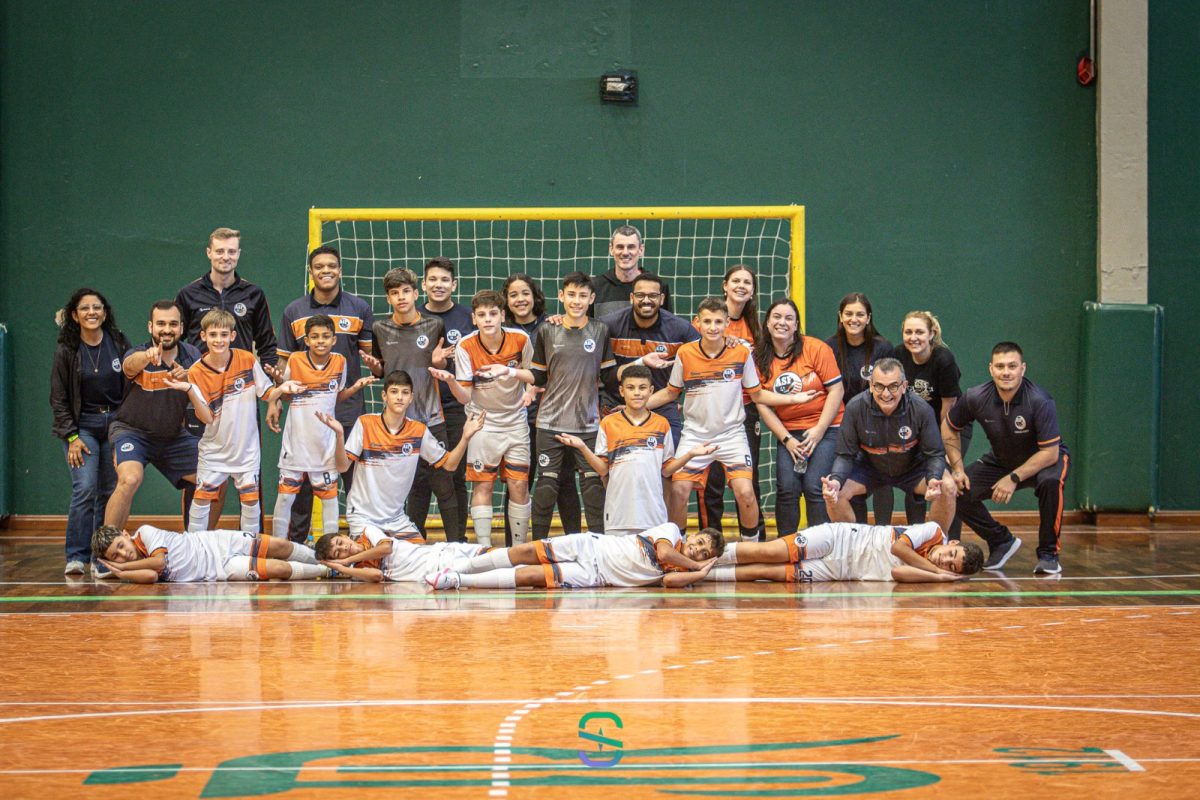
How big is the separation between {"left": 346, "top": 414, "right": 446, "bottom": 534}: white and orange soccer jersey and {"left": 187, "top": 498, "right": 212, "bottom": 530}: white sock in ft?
2.98

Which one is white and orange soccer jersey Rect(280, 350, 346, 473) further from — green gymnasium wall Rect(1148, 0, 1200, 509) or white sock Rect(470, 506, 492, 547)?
green gymnasium wall Rect(1148, 0, 1200, 509)

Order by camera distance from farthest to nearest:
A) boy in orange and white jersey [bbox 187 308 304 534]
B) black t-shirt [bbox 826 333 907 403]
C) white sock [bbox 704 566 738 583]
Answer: black t-shirt [bbox 826 333 907 403] < boy in orange and white jersey [bbox 187 308 304 534] < white sock [bbox 704 566 738 583]

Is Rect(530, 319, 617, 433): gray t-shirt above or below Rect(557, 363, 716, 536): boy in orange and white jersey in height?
above

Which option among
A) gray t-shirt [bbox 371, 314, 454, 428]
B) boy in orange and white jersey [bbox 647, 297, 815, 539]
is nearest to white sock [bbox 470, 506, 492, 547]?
gray t-shirt [bbox 371, 314, 454, 428]

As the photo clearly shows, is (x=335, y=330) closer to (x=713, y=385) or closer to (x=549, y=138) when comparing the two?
(x=713, y=385)

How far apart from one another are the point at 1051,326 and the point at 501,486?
4.69 metres

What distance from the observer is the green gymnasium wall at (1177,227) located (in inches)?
415

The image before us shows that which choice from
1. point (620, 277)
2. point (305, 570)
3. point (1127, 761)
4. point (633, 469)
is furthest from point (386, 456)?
point (1127, 761)

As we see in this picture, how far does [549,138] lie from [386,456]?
3.74 meters

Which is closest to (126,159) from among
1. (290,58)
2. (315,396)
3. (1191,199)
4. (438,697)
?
(290,58)

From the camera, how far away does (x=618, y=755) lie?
4160 millimetres

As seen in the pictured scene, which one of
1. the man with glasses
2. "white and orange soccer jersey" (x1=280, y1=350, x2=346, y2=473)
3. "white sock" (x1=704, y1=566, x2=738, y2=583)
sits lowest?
"white sock" (x1=704, y1=566, x2=738, y2=583)

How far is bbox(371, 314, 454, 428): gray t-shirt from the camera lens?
27.0 feet

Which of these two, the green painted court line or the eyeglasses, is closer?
the green painted court line
